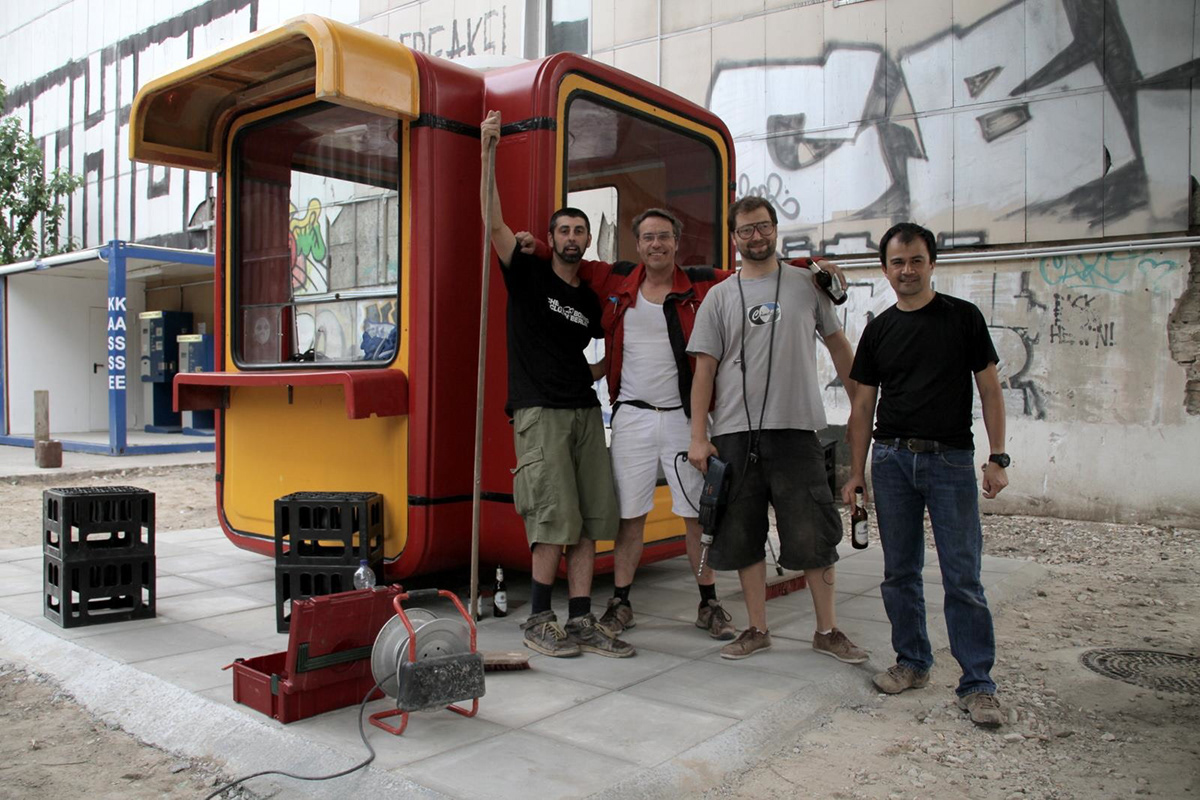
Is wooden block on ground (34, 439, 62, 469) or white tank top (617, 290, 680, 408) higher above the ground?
white tank top (617, 290, 680, 408)

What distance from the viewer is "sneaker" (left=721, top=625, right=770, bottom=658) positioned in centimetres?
406

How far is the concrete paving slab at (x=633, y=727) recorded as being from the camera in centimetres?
306

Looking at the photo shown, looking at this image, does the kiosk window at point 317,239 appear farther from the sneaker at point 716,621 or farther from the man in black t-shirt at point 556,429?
the sneaker at point 716,621

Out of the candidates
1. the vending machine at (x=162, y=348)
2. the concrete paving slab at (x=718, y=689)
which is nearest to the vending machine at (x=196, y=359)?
the vending machine at (x=162, y=348)

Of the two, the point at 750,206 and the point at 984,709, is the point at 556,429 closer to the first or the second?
the point at 750,206

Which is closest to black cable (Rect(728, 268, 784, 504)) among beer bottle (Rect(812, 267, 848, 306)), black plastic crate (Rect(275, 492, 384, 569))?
beer bottle (Rect(812, 267, 848, 306))

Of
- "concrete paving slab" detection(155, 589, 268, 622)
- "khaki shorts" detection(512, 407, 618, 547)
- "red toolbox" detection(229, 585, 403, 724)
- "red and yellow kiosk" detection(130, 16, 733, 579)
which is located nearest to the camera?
"red toolbox" detection(229, 585, 403, 724)

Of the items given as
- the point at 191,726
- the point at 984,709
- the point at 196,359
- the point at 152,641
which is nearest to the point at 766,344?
the point at 984,709

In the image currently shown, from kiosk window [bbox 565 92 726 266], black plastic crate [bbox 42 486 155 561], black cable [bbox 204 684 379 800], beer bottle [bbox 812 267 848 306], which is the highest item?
kiosk window [bbox 565 92 726 266]

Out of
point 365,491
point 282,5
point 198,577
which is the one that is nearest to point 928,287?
point 365,491

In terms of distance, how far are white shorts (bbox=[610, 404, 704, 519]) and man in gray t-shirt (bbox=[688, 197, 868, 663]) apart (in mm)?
258

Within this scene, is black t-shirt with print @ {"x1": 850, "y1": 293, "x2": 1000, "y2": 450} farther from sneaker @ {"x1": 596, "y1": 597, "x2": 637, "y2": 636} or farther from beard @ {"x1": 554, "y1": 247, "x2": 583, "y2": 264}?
sneaker @ {"x1": 596, "y1": 597, "x2": 637, "y2": 636}

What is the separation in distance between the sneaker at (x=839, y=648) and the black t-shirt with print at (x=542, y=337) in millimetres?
1470

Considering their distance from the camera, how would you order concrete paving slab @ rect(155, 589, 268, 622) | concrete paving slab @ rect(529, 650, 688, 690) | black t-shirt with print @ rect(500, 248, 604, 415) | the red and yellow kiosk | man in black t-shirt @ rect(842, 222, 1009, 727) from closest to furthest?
man in black t-shirt @ rect(842, 222, 1009, 727)
concrete paving slab @ rect(529, 650, 688, 690)
black t-shirt with print @ rect(500, 248, 604, 415)
the red and yellow kiosk
concrete paving slab @ rect(155, 589, 268, 622)
